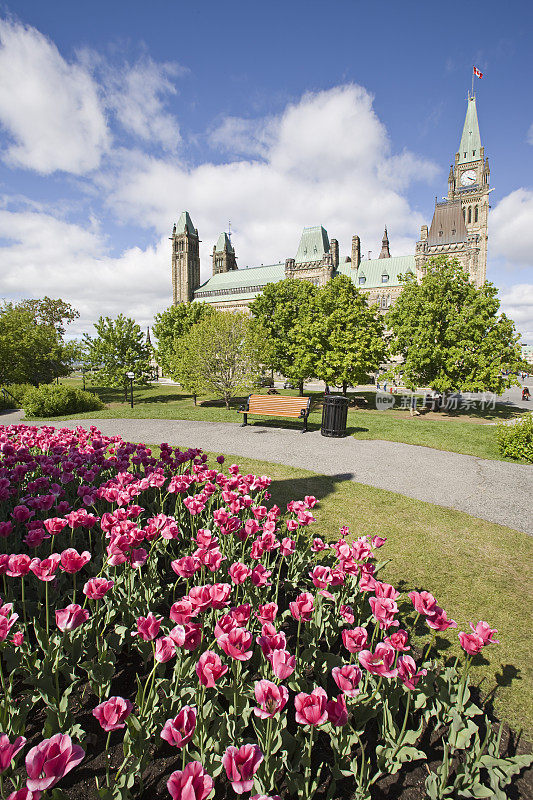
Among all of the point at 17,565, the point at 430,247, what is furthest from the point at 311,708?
the point at 430,247

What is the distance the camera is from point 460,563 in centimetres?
438

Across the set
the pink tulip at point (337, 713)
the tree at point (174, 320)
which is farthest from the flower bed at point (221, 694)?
the tree at point (174, 320)

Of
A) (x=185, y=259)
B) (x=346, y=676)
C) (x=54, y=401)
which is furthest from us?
(x=185, y=259)

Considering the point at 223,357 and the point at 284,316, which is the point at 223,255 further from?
the point at 223,357

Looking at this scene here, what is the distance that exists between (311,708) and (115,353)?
80.8ft

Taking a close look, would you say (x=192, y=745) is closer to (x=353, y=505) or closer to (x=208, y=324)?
(x=353, y=505)

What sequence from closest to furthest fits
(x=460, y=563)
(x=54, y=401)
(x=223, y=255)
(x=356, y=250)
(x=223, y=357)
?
(x=460, y=563)
(x=54, y=401)
(x=223, y=357)
(x=356, y=250)
(x=223, y=255)

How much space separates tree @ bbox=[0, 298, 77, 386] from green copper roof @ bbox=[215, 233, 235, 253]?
79003 millimetres

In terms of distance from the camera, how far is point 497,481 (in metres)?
7.64

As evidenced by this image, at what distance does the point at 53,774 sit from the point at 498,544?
5.26 meters

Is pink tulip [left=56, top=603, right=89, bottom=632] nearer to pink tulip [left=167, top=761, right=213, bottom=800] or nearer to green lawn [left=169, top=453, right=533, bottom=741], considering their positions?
pink tulip [left=167, top=761, right=213, bottom=800]

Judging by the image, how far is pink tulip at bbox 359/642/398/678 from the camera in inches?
71.4

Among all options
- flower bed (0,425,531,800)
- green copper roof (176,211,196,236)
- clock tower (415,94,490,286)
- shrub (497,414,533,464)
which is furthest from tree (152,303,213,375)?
green copper roof (176,211,196,236)

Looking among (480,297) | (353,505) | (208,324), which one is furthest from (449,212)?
(353,505)
